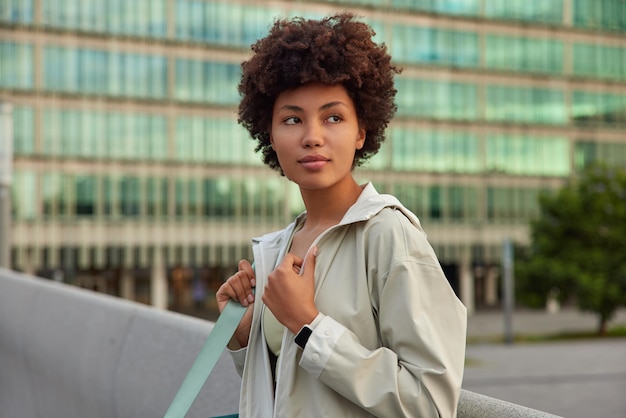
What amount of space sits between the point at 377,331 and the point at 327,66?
64cm

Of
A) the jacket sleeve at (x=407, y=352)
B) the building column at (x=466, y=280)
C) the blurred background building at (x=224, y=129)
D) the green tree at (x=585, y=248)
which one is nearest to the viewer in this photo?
the jacket sleeve at (x=407, y=352)

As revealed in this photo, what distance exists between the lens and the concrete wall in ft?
13.5

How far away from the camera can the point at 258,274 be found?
2.66m

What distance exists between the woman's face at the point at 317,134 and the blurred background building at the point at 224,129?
4722 centimetres

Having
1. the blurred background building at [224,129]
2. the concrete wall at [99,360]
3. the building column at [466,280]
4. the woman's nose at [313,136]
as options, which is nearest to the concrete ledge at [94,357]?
the concrete wall at [99,360]

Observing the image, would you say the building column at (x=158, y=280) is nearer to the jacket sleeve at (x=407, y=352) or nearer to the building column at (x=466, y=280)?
the building column at (x=466, y=280)

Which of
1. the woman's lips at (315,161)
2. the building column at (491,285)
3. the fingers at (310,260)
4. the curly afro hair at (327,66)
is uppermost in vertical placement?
the curly afro hair at (327,66)

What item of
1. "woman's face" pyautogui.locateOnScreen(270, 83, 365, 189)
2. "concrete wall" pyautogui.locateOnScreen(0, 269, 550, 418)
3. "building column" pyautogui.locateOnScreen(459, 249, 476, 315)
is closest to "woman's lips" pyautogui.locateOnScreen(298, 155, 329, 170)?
"woman's face" pyautogui.locateOnScreen(270, 83, 365, 189)

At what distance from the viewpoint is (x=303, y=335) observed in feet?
7.39

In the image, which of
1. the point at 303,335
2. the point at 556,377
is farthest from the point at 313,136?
the point at 556,377

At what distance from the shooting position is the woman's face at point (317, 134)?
2432 mm

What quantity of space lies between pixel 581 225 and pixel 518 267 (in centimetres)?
358

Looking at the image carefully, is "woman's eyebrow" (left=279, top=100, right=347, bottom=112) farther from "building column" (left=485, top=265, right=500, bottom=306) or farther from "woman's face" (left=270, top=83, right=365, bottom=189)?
"building column" (left=485, top=265, right=500, bottom=306)

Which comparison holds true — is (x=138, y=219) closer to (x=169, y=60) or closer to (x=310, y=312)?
(x=169, y=60)
